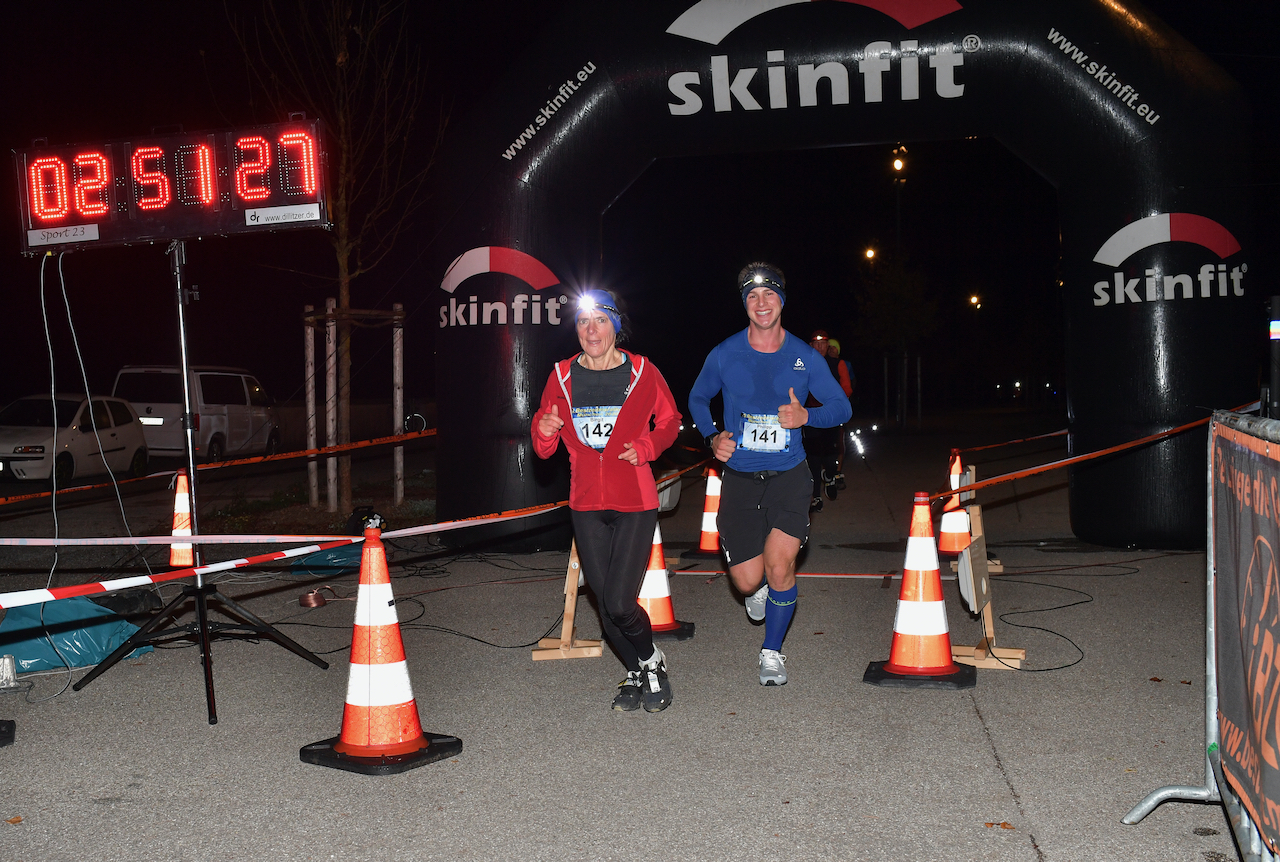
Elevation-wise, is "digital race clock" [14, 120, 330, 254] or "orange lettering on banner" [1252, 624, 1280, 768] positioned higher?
"digital race clock" [14, 120, 330, 254]

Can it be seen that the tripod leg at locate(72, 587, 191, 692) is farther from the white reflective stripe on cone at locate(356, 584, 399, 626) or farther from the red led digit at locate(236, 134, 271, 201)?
the red led digit at locate(236, 134, 271, 201)

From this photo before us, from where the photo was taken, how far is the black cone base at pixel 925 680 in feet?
17.8

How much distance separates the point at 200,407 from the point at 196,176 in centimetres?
1472

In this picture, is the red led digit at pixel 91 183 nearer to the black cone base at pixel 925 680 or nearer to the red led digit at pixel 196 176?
the red led digit at pixel 196 176

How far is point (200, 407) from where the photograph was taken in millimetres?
19734

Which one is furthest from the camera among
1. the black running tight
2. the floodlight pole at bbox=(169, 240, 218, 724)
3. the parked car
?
the parked car

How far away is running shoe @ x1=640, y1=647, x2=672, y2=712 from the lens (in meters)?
5.14

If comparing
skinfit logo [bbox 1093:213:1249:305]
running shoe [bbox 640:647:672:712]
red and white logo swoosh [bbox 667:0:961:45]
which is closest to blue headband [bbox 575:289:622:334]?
running shoe [bbox 640:647:672:712]

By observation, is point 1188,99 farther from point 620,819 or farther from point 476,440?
point 620,819

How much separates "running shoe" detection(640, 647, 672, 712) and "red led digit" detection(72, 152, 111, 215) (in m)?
4.08

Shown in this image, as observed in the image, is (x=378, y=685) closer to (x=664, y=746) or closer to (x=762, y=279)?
(x=664, y=746)

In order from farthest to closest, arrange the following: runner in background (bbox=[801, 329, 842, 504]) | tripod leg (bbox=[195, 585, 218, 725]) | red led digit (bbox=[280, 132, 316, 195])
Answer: runner in background (bbox=[801, 329, 842, 504]) → red led digit (bbox=[280, 132, 316, 195]) → tripod leg (bbox=[195, 585, 218, 725])

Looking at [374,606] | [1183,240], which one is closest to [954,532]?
[1183,240]

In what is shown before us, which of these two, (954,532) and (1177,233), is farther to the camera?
(1177,233)
